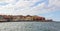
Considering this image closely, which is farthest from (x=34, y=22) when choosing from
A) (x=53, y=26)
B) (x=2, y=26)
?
(x=2, y=26)

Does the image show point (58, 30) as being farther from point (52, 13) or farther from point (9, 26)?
point (9, 26)

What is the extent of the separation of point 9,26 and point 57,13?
0.79m

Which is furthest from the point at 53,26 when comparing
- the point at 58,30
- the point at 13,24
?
the point at 13,24

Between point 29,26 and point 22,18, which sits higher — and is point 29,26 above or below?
below

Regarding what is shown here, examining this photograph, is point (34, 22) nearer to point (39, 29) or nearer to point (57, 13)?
point (39, 29)

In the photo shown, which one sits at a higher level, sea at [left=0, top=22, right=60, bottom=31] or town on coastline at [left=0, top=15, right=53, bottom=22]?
town on coastline at [left=0, top=15, right=53, bottom=22]

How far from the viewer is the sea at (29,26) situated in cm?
231

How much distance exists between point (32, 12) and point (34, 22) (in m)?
0.16

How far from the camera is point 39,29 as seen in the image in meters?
2.32

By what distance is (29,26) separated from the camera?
2.33 m

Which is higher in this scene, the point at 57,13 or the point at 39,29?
the point at 57,13

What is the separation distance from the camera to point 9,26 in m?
2.31

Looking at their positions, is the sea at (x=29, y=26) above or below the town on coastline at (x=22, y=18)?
below

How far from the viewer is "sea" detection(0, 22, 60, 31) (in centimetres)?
231
